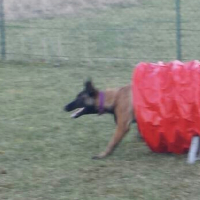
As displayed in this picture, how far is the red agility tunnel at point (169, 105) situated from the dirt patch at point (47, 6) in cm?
786

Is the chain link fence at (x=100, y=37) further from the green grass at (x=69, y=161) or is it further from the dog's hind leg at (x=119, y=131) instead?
the dog's hind leg at (x=119, y=131)

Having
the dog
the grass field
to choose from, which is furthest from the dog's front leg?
the grass field

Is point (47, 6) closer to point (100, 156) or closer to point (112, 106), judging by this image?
point (112, 106)

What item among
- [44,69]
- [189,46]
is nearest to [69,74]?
[44,69]

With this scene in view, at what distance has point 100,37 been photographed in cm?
1133

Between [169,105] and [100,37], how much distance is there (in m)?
5.62

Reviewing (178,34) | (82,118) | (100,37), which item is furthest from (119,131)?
(100,37)

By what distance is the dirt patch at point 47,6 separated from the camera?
1373 centimetres

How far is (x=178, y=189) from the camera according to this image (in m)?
5.26

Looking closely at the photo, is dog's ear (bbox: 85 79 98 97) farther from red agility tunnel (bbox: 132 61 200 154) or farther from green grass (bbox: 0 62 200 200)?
green grass (bbox: 0 62 200 200)

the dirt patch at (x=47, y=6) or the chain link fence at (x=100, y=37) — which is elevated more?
the dirt patch at (x=47, y=6)

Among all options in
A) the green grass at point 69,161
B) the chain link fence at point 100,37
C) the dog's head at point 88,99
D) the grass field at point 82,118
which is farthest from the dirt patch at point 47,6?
the dog's head at point 88,99

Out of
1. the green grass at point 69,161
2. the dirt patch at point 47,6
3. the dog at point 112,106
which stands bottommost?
the green grass at point 69,161

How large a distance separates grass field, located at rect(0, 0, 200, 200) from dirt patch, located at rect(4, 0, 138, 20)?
1.13ft
